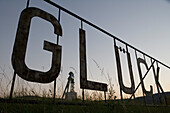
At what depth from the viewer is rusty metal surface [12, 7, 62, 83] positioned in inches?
62.6

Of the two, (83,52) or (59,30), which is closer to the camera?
(59,30)

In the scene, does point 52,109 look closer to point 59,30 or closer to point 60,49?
point 60,49

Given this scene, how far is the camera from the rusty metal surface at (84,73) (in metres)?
2.28

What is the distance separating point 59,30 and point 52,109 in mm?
1216

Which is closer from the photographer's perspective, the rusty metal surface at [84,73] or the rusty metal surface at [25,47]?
the rusty metal surface at [25,47]

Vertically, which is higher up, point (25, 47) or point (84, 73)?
point (25, 47)

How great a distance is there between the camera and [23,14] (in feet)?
5.97

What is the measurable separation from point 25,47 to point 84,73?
A: 1.05 metres

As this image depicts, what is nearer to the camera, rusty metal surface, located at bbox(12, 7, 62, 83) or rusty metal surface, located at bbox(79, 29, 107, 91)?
rusty metal surface, located at bbox(12, 7, 62, 83)

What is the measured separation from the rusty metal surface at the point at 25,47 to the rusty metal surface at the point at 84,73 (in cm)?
46

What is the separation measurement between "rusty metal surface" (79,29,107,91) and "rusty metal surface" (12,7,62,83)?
1.52 feet

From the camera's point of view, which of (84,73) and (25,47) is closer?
(25,47)

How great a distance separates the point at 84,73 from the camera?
2328mm

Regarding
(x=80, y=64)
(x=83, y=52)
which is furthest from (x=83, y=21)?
(x=80, y=64)
